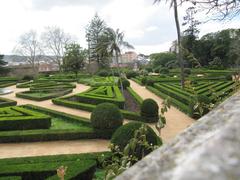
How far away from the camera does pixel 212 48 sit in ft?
175

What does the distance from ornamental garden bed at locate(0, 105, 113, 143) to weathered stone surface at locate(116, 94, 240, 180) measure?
11.1 meters

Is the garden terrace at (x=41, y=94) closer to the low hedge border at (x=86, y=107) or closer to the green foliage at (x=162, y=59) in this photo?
the low hedge border at (x=86, y=107)

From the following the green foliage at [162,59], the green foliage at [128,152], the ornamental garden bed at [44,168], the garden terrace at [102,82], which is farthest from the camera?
the green foliage at [162,59]

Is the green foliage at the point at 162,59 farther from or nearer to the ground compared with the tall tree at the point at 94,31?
nearer to the ground

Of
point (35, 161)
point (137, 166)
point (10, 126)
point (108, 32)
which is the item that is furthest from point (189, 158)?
point (108, 32)

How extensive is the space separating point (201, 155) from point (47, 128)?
13.0m

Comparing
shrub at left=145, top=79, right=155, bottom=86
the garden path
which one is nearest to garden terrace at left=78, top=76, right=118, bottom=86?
shrub at left=145, top=79, right=155, bottom=86

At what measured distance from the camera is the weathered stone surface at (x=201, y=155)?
655mm

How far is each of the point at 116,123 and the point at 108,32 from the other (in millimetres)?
16759

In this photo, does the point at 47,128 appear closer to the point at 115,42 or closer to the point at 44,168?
the point at 44,168

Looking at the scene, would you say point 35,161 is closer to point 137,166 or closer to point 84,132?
point 84,132

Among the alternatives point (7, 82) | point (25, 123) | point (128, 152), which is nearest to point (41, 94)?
point (25, 123)

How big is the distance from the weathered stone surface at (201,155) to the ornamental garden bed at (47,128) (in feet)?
36.4

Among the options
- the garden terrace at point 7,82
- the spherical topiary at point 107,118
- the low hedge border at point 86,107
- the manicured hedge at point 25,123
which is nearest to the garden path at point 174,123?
the low hedge border at point 86,107
